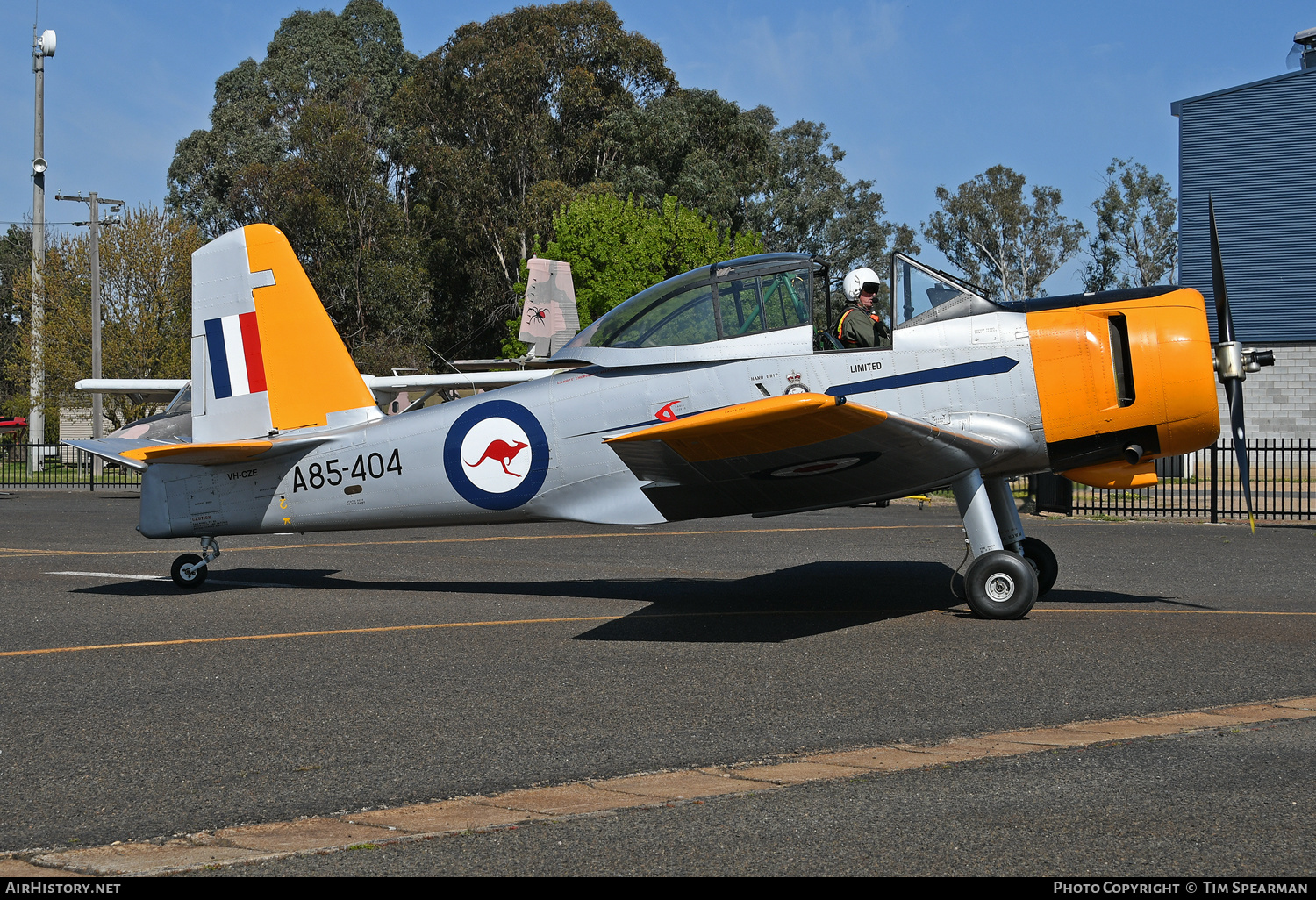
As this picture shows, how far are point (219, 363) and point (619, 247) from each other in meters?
36.7

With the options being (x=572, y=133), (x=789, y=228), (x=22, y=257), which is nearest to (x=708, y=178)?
(x=572, y=133)

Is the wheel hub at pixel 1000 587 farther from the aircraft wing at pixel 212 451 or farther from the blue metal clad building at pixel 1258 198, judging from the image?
the blue metal clad building at pixel 1258 198

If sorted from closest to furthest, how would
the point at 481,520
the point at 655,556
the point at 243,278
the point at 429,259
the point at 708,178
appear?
the point at 481,520
the point at 243,278
the point at 655,556
the point at 708,178
the point at 429,259

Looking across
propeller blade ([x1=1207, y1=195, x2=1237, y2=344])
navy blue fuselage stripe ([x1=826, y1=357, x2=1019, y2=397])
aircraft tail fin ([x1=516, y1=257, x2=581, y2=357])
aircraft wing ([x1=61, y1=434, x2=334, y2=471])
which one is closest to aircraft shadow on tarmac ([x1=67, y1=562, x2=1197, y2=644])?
aircraft wing ([x1=61, y1=434, x2=334, y2=471])

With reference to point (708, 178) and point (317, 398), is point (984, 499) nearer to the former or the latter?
point (317, 398)

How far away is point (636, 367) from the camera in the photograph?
9008 mm

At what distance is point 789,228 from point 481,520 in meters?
58.6

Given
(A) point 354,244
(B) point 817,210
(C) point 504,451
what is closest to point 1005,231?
(B) point 817,210

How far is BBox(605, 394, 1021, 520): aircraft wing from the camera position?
705 cm

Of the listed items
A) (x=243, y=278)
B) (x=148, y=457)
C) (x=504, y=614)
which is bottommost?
(x=504, y=614)

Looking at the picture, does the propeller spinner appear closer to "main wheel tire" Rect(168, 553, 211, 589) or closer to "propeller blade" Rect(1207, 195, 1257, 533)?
"propeller blade" Rect(1207, 195, 1257, 533)

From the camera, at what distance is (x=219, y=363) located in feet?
34.0

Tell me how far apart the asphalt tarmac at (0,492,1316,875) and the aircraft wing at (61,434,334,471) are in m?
1.29

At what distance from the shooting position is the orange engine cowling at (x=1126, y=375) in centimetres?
818
